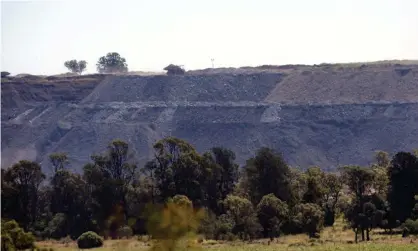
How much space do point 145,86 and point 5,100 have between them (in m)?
26.9

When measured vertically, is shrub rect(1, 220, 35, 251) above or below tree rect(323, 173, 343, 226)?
below

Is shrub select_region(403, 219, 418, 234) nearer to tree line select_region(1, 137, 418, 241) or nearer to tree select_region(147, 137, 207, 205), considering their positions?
tree line select_region(1, 137, 418, 241)

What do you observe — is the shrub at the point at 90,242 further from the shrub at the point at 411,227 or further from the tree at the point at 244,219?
the shrub at the point at 411,227

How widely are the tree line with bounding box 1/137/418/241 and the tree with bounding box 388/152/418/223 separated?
0.25 feet

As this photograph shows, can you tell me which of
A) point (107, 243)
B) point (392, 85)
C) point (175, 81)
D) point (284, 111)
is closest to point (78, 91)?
point (175, 81)

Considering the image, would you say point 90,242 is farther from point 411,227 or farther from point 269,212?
point 411,227

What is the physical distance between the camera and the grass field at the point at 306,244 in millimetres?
40281

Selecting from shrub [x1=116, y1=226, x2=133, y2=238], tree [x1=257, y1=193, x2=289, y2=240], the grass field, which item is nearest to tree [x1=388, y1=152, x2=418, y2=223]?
the grass field

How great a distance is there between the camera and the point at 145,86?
146m

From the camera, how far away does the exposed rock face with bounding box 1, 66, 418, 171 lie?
11769 centimetres

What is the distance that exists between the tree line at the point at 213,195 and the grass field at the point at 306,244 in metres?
1.48

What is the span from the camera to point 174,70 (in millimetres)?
156000

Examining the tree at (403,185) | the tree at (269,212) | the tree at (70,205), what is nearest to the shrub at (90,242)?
the tree at (70,205)

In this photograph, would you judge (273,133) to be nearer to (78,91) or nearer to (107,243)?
(78,91)
